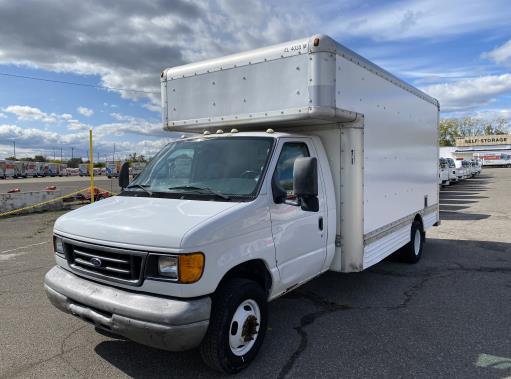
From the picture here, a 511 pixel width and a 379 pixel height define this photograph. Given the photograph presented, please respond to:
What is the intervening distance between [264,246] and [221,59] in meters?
2.54

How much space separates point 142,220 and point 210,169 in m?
1.05

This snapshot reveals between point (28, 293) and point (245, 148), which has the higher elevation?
point (245, 148)

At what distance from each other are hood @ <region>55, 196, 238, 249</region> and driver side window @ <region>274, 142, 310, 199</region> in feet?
2.38

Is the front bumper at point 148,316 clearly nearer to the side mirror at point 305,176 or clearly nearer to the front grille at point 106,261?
the front grille at point 106,261

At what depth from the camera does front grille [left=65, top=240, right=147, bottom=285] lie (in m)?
3.23

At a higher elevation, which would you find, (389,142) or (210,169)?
(389,142)

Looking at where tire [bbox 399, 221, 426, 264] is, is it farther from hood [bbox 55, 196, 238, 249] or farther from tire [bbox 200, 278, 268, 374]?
hood [bbox 55, 196, 238, 249]

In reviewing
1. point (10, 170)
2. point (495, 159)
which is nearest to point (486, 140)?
point (495, 159)

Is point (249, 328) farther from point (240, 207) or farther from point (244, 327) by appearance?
point (240, 207)

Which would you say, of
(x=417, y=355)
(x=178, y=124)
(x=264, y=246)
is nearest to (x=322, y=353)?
(x=417, y=355)

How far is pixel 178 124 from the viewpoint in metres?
5.53

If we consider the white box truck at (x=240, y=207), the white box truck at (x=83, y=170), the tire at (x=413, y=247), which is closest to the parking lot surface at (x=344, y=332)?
the tire at (x=413, y=247)

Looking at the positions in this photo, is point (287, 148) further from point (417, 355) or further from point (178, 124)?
point (417, 355)

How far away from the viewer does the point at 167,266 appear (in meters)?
3.13
